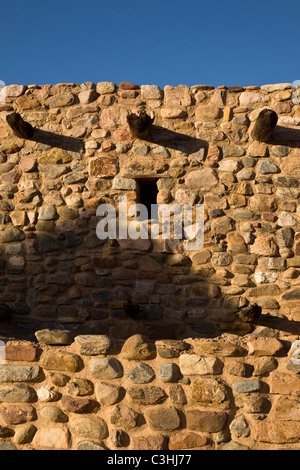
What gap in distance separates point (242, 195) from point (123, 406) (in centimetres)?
259

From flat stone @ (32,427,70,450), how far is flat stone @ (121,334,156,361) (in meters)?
0.56

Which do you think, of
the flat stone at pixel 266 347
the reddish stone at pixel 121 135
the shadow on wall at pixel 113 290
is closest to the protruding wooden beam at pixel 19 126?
the reddish stone at pixel 121 135

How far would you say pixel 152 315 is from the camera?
170 inches

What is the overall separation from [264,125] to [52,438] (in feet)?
10.9

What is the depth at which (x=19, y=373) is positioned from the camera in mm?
2824

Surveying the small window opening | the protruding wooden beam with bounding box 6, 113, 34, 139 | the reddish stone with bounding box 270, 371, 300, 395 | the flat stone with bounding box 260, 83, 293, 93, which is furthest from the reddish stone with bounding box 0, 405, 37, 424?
the flat stone with bounding box 260, 83, 293, 93

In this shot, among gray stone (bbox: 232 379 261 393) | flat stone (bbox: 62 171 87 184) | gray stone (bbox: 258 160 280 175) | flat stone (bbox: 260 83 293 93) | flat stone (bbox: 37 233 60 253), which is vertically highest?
flat stone (bbox: 260 83 293 93)

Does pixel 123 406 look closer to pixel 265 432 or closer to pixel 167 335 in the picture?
pixel 265 432

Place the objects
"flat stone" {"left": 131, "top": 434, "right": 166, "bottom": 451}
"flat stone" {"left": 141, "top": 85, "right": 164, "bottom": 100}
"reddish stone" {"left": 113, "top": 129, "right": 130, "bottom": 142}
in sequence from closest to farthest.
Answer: "flat stone" {"left": 131, "top": 434, "right": 166, "bottom": 451}
"reddish stone" {"left": 113, "top": 129, "right": 130, "bottom": 142}
"flat stone" {"left": 141, "top": 85, "right": 164, "bottom": 100}

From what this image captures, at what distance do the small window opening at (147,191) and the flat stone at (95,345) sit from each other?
1999 mm

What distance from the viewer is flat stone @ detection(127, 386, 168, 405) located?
2.70 meters

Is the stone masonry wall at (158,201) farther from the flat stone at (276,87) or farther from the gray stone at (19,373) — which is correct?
the gray stone at (19,373)

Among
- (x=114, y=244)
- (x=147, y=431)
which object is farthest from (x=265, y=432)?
(x=114, y=244)

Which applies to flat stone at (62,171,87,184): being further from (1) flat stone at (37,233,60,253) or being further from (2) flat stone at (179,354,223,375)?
(2) flat stone at (179,354,223,375)
